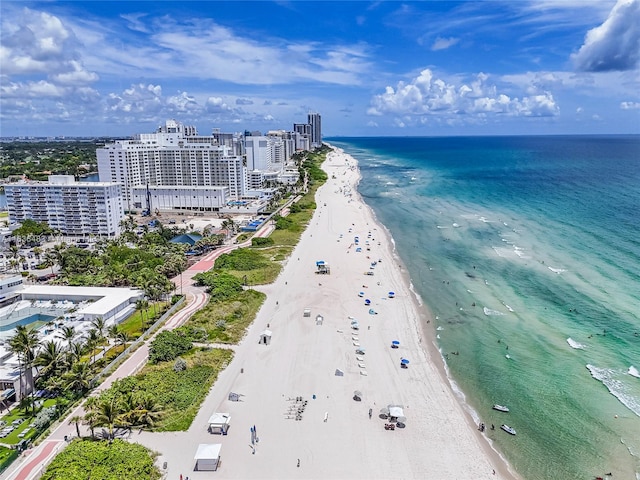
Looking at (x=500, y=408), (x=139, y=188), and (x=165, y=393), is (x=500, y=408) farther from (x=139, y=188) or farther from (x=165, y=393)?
(x=139, y=188)

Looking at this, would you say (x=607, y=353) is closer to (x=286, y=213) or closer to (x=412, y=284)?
(x=412, y=284)

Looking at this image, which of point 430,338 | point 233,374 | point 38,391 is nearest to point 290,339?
point 233,374

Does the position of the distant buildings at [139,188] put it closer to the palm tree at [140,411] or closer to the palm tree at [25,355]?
the palm tree at [25,355]

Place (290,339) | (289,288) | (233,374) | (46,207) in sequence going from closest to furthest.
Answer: (233,374)
(290,339)
(289,288)
(46,207)

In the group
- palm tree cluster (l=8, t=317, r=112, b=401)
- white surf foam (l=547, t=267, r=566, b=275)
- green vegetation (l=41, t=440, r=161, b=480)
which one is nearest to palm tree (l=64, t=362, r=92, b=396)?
palm tree cluster (l=8, t=317, r=112, b=401)

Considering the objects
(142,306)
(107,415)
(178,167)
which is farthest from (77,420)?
(178,167)

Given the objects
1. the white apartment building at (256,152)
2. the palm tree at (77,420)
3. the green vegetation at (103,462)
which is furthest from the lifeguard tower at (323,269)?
the white apartment building at (256,152)
